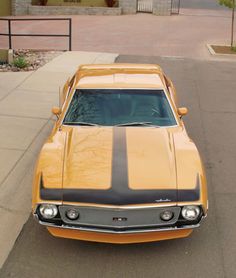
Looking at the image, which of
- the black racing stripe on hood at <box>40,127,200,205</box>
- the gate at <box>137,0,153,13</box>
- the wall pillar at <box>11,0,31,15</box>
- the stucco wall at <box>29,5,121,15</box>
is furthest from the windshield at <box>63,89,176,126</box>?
the gate at <box>137,0,153,13</box>

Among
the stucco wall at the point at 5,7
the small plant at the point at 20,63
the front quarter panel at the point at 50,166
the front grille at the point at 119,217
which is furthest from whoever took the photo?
the stucco wall at the point at 5,7

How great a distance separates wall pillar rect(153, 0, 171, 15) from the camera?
1182 inches

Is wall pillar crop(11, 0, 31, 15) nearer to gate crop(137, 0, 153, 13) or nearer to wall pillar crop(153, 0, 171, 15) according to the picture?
gate crop(137, 0, 153, 13)

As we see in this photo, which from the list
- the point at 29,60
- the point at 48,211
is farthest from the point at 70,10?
the point at 48,211

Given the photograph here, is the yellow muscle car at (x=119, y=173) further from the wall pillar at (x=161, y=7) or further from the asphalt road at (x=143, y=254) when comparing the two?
the wall pillar at (x=161, y=7)

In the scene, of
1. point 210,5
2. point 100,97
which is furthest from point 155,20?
point 100,97

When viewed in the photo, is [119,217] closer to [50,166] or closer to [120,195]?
[120,195]

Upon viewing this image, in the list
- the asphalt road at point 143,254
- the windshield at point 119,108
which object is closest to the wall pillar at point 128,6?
the windshield at point 119,108

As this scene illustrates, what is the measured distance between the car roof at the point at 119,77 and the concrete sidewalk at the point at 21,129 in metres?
1.67

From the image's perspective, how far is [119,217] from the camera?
15.7ft

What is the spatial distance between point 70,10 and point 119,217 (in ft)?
87.4

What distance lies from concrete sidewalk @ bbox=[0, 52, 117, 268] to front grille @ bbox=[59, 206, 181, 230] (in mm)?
1052

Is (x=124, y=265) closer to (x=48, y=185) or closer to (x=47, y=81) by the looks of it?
(x=48, y=185)

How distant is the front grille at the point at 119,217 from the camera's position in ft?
15.6
